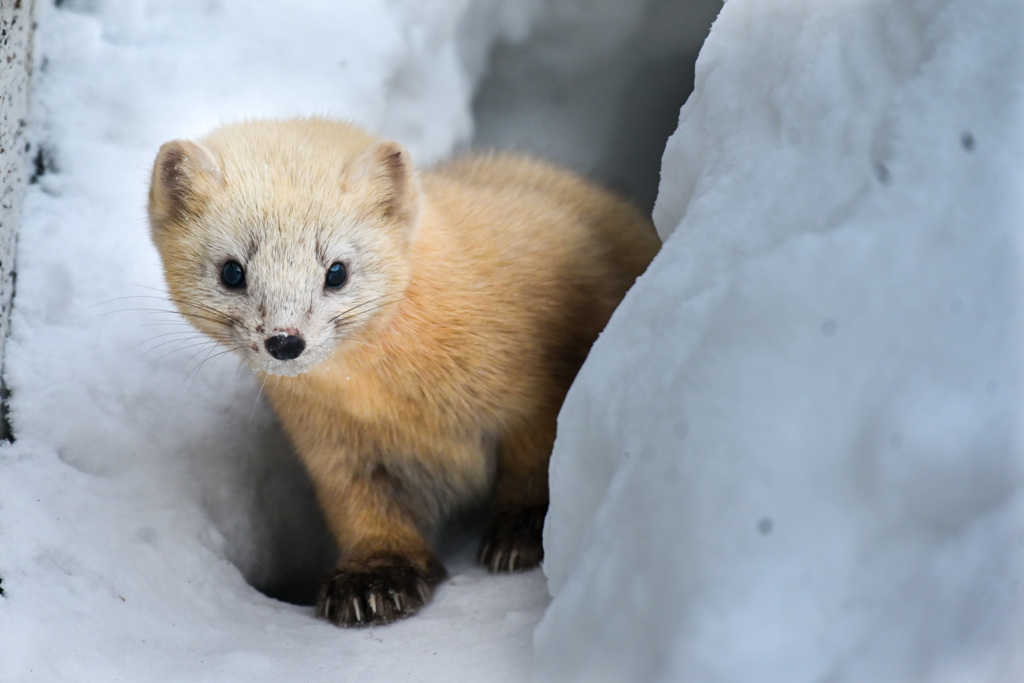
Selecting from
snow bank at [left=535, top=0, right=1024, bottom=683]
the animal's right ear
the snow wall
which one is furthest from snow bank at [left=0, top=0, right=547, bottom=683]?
snow bank at [left=535, top=0, right=1024, bottom=683]

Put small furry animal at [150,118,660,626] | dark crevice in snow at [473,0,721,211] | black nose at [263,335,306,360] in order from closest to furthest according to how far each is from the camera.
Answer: black nose at [263,335,306,360] → small furry animal at [150,118,660,626] → dark crevice in snow at [473,0,721,211]

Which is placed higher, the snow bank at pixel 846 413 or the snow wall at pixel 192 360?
the snow bank at pixel 846 413

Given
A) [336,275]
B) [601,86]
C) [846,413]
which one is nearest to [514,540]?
Result: [336,275]

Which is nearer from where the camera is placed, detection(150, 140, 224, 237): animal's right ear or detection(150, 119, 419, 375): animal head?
detection(150, 119, 419, 375): animal head

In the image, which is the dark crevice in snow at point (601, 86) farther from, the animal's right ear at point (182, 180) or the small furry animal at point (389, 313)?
the animal's right ear at point (182, 180)

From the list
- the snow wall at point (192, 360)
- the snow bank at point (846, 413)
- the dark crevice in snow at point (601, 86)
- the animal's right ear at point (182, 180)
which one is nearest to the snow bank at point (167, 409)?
the snow wall at point (192, 360)

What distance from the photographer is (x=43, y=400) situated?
2604 millimetres

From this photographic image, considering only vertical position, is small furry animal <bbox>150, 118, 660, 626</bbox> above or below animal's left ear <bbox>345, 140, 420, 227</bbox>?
below

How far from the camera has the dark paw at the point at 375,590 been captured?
94.8 inches

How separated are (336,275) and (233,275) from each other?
0.76ft

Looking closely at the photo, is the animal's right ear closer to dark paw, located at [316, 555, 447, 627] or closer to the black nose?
the black nose

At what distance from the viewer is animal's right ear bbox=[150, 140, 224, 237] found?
Answer: 7.23 ft

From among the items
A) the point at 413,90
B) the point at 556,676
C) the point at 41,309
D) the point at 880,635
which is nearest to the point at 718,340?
the point at 880,635

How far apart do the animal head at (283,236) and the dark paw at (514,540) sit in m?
0.71
